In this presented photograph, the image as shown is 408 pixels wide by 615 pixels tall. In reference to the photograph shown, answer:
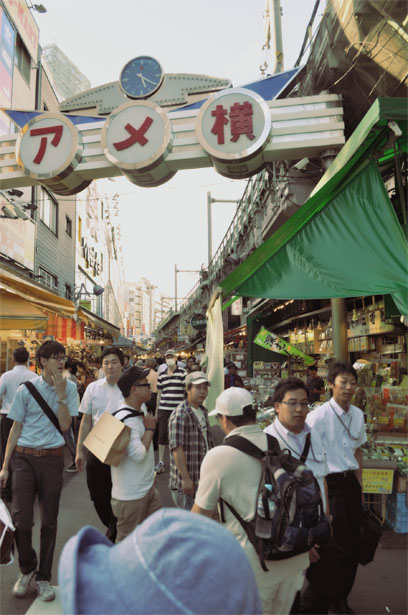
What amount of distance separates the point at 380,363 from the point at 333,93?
5063mm

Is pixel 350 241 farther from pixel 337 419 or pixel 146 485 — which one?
pixel 146 485

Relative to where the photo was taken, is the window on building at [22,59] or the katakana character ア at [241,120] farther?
the window on building at [22,59]

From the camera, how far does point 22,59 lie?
15758 millimetres

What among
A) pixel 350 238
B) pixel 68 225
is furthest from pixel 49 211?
pixel 350 238

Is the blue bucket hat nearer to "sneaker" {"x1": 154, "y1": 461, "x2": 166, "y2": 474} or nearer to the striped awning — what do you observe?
"sneaker" {"x1": 154, "y1": 461, "x2": 166, "y2": 474}

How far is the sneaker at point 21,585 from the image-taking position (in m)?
3.80

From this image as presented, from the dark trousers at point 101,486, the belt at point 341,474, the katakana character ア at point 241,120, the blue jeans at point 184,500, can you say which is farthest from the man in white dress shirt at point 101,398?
the katakana character ア at point 241,120

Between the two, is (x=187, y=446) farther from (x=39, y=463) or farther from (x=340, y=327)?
(x=340, y=327)

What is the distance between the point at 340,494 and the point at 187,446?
1442 mm

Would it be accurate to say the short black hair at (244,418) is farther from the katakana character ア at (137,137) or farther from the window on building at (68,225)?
the window on building at (68,225)

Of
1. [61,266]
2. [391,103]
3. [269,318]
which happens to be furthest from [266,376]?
[61,266]

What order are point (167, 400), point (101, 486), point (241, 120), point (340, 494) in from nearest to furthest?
1. point (340, 494)
2. point (101, 486)
3. point (241, 120)
4. point (167, 400)

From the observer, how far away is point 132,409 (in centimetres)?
382

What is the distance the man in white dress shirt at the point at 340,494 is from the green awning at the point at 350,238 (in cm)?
90
